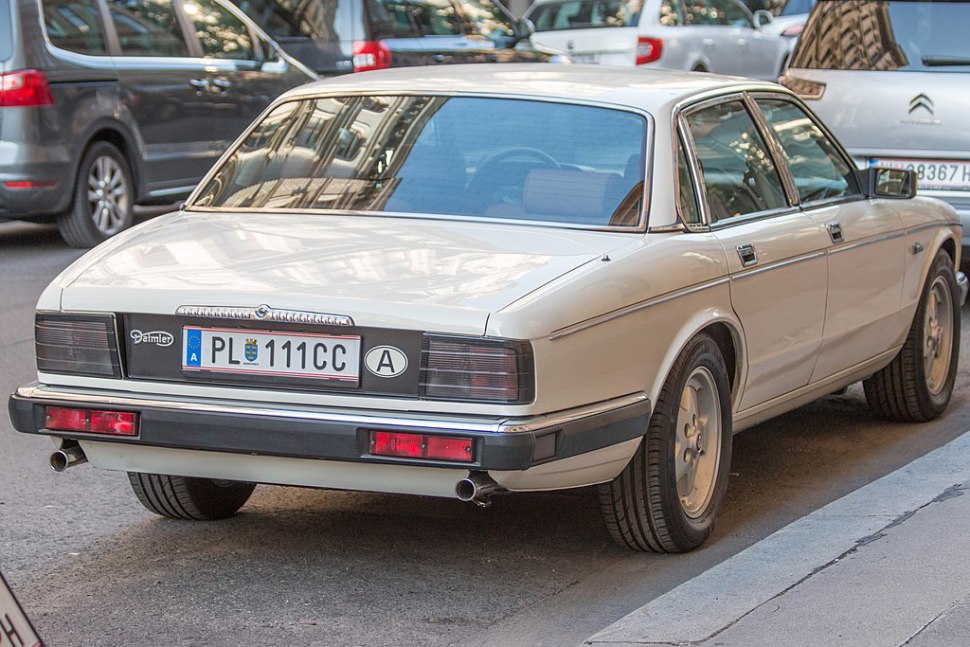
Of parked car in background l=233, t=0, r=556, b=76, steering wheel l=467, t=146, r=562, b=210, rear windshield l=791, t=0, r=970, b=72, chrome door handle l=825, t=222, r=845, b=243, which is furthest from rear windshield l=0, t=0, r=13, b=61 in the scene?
chrome door handle l=825, t=222, r=845, b=243

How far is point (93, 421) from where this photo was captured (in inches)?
186

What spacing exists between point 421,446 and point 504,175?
48.4 inches

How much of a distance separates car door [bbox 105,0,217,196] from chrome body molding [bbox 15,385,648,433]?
24.3 ft

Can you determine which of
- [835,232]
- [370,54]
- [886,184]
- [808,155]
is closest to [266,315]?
[835,232]

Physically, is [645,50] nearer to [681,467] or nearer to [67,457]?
[681,467]

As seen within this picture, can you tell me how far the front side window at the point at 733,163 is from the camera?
561 cm

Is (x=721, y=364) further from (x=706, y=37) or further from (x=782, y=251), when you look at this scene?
(x=706, y=37)

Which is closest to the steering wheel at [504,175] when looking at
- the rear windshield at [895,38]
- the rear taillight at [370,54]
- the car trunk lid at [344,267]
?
the car trunk lid at [344,267]

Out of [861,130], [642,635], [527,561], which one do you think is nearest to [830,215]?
[527,561]

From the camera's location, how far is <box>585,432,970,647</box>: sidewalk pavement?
165 inches

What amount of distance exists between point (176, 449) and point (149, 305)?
0.40 meters

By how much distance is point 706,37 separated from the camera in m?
21.7

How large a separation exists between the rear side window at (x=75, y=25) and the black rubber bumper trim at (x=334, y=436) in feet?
22.8

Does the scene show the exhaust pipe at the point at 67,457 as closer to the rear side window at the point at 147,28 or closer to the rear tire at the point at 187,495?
the rear tire at the point at 187,495
